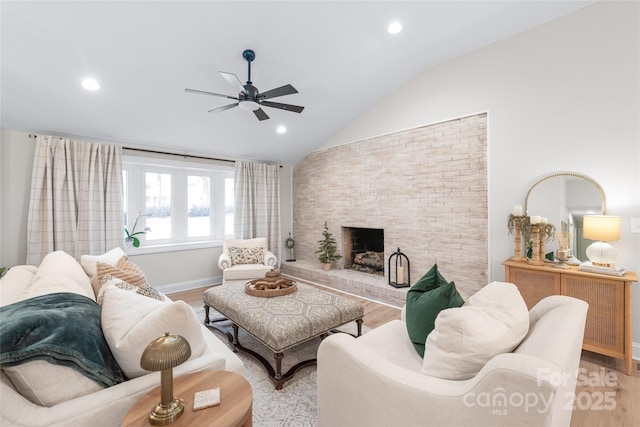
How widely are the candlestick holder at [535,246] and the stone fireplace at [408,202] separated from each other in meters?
0.51

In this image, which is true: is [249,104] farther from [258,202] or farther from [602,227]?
[602,227]

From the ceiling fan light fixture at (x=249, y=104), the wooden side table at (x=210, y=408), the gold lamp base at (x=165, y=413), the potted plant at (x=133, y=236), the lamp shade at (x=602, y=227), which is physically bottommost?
the wooden side table at (x=210, y=408)

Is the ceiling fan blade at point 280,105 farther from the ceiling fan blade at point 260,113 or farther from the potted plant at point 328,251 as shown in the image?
the potted plant at point 328,251

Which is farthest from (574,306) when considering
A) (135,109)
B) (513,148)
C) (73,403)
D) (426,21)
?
(135,109)

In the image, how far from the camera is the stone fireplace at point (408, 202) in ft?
10.7

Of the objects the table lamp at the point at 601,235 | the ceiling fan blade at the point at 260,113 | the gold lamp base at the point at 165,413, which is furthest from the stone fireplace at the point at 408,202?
the gold lamp base at the point at 165,413

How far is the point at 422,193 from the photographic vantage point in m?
3.70

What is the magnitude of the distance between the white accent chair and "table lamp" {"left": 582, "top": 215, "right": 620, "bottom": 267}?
3.61 meters

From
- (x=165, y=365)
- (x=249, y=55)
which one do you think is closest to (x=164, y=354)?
(x=165, y=365)

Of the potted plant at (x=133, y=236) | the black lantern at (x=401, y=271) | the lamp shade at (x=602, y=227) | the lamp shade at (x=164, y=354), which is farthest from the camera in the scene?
the potted plant at (x=133, y=236)

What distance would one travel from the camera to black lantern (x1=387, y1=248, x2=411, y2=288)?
12.6 ft

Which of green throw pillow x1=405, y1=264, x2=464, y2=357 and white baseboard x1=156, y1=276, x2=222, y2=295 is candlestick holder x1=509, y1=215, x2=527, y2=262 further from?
white baseboard x1=156, y1=276, x2=222, y2=295

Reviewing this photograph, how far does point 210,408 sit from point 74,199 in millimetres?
3812

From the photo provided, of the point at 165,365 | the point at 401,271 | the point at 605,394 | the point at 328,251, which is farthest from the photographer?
the point at 328,251
